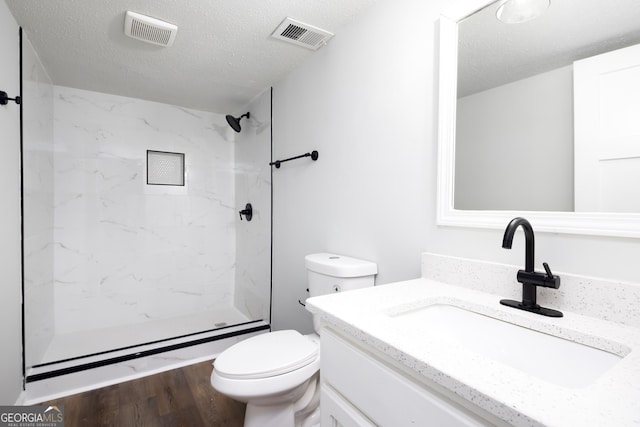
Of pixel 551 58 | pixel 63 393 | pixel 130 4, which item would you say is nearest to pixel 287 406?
pixel 63 393

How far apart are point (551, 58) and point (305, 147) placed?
52.1 inches

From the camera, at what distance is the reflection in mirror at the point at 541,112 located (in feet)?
2.55

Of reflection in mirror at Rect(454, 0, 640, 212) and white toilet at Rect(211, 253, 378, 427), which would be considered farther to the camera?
white toilet at Rect(211, 253, 378, 427)

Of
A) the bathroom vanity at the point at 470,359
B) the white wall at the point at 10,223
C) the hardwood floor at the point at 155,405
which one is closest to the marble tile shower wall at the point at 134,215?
the white wall at the point at 10,223

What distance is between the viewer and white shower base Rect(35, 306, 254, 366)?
218 cm

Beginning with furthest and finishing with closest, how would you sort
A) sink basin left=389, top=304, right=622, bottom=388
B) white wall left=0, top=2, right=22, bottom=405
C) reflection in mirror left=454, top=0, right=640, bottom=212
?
1. white wall left=0, top=2, right=22, bottom=405
2. reflection in mirror left=454, top=0, right=640, bottom=212
3. sink basin left=389, top=304, right=622, bottom=388

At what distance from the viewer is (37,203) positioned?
1.96m

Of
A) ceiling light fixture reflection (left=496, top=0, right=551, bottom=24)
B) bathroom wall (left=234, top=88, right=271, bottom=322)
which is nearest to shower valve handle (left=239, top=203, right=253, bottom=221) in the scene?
bathroom wall (left=234, top=88, right=271, bottom=322)

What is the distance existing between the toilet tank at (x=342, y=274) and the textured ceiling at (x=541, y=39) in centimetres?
81

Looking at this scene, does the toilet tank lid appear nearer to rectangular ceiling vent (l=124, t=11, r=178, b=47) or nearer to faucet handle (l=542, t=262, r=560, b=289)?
faucet handle (l=542, t=262, r=560, b=289)

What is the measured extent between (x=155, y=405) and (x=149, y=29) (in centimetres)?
201

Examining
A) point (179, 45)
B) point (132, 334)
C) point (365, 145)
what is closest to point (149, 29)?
point (179, 45)

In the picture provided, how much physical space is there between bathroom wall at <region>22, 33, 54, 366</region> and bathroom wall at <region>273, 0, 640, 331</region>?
5.00ft

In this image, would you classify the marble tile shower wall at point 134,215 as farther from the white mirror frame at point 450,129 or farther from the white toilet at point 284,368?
the white mirror frame at point 450,129
